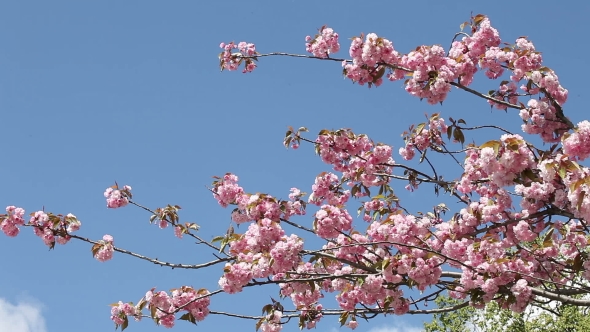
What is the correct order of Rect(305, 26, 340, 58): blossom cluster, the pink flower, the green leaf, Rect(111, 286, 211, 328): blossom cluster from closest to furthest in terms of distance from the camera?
1. the green leaf
2. Rect(111, 286, 211, 328): blossom cluster
3. the pink flower
4. Rect(305, 26, 340, 58): blossom cluster

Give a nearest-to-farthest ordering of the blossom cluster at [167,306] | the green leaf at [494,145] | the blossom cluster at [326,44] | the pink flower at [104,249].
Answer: the green leaf at [494,145] → the blossom cluster at [167,306] → the pink flower at [104,249] → the blossom cluster at [326,44]

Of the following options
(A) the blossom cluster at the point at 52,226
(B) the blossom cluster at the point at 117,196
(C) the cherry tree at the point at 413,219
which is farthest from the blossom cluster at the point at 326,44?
(A) the blossom cluster at the point at 52,226

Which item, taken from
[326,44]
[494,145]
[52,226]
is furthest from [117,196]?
[494,145]

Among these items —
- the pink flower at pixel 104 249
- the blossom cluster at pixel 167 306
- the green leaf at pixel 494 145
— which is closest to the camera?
the green leaf at pixel 494 145

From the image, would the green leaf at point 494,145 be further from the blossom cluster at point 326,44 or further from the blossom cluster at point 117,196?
the blossom cluster at point 117,196

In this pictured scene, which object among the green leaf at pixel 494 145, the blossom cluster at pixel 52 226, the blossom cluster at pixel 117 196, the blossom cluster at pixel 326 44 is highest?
the blossom cluster at pixel 326 44

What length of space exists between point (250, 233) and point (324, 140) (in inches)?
69.5

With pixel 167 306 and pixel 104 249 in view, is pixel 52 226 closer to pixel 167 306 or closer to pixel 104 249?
pixel 104 249

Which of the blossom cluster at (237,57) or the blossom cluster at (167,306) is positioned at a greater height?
the blossom cluster at (237,57)

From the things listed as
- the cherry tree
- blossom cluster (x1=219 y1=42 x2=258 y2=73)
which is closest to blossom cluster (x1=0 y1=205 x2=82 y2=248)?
the cherry tree

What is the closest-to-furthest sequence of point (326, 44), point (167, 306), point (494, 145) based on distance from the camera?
point (494, 145) < point (167, 306) < point (326, 44)

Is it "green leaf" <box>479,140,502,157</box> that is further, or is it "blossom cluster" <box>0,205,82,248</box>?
"blossom cluster" <box>0,205,82,248</box>

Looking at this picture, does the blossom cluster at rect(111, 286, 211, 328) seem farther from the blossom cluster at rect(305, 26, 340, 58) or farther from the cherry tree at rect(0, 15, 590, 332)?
the blossom cluster at rect(305, 26, 340, 58)

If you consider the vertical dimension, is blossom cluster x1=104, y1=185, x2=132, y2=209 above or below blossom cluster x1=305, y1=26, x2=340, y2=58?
below
